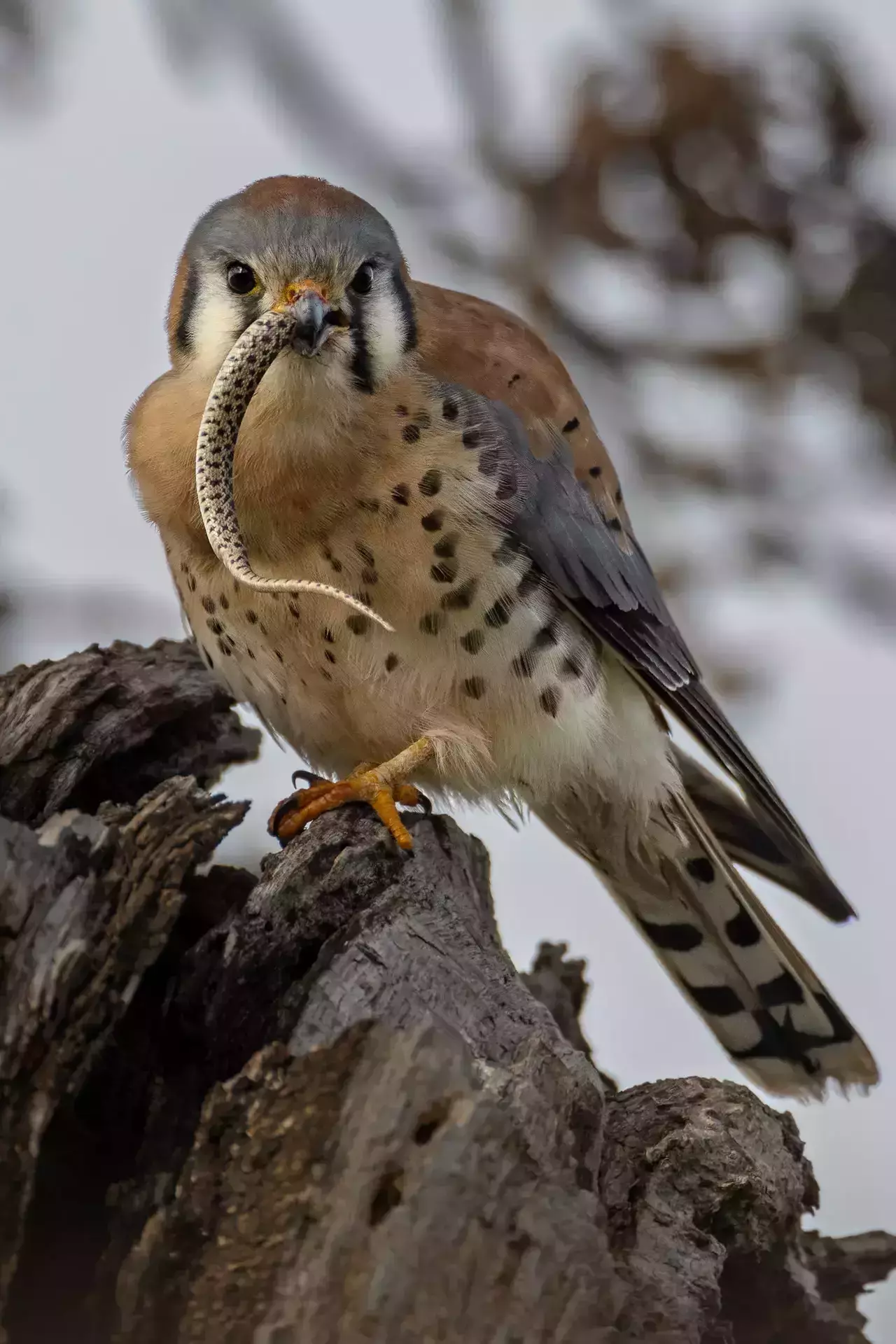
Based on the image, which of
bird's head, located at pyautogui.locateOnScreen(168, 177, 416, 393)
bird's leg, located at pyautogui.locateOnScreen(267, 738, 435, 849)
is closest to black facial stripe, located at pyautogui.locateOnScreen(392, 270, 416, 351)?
bird's head, located at pyautogui.locateOnScreen(168, 177, 416, 393)

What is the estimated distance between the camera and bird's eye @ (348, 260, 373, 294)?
2.33 metres

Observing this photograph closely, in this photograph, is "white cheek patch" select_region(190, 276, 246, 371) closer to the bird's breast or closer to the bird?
the bird

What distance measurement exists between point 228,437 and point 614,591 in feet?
2.72

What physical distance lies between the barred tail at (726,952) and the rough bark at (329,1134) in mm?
739

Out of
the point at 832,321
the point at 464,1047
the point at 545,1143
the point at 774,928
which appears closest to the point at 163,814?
the point at 464,1047

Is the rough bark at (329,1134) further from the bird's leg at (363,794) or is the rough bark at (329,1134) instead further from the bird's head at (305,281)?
the bird's head at (305,281)

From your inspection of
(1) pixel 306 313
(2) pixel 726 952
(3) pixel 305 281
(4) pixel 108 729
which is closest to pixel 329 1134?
(4) pixel 108 729

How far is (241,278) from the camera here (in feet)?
7.55

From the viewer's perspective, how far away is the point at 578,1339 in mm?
1466

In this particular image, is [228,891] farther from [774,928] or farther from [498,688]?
[774,928]

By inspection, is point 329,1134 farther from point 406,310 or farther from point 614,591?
point 406,310

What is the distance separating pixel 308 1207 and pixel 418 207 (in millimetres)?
2656

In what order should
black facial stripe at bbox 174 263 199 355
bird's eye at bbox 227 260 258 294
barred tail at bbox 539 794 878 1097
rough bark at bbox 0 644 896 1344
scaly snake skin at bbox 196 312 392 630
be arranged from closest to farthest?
rough bark at bbox 0 644 896 1344
scaly snake skin at bbox 196 312 392 630
bird's eye at bbox 227 260 258 294
black facial stripe at bbox 174 263 199 355
barred tail at bbox 539 794 878 1097

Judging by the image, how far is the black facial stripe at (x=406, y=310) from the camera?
8.08 ft
